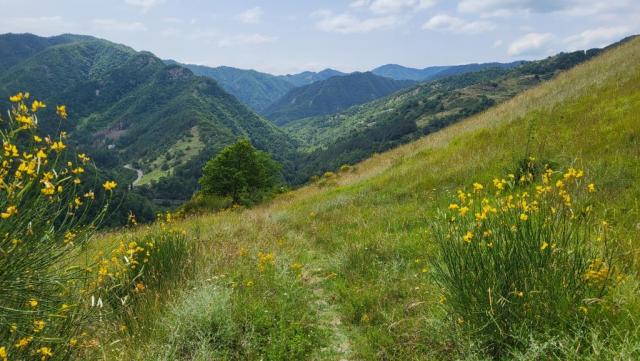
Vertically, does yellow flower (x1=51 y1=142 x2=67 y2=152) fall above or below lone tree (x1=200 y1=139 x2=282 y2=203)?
above

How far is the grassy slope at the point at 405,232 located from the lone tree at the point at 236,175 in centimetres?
2199

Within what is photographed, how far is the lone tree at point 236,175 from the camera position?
3522cm

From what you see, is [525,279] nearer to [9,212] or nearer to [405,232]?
[9,212]

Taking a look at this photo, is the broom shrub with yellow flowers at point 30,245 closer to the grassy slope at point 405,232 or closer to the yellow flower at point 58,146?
the yellow flower at point 58,146

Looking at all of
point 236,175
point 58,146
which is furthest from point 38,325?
point 236,175

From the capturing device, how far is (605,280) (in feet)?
11.0

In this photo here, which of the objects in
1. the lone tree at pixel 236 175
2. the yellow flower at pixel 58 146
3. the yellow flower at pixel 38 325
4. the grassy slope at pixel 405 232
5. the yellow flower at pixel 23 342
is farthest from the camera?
the lone tree at pixel 236 175

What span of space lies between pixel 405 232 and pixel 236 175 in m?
29.0

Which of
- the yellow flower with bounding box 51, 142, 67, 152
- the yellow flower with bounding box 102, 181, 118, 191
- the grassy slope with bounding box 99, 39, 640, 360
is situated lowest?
the grassy slope with bounding box 99, 39, 640, 360

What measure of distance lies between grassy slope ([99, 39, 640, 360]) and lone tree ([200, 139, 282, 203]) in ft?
72.2

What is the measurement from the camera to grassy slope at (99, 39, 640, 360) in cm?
460

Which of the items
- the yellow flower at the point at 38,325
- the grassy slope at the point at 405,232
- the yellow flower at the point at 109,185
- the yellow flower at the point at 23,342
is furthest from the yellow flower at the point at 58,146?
the grassy slope at the point at 405,232

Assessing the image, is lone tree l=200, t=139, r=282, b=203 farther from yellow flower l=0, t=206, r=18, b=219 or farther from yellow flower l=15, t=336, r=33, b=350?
yellow flower l=0, t=206, r=18, b=219

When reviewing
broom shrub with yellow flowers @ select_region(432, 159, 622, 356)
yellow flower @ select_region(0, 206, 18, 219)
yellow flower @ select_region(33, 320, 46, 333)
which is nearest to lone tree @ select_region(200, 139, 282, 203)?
yellow flower @ select_region(33, 320, 46, 333)
